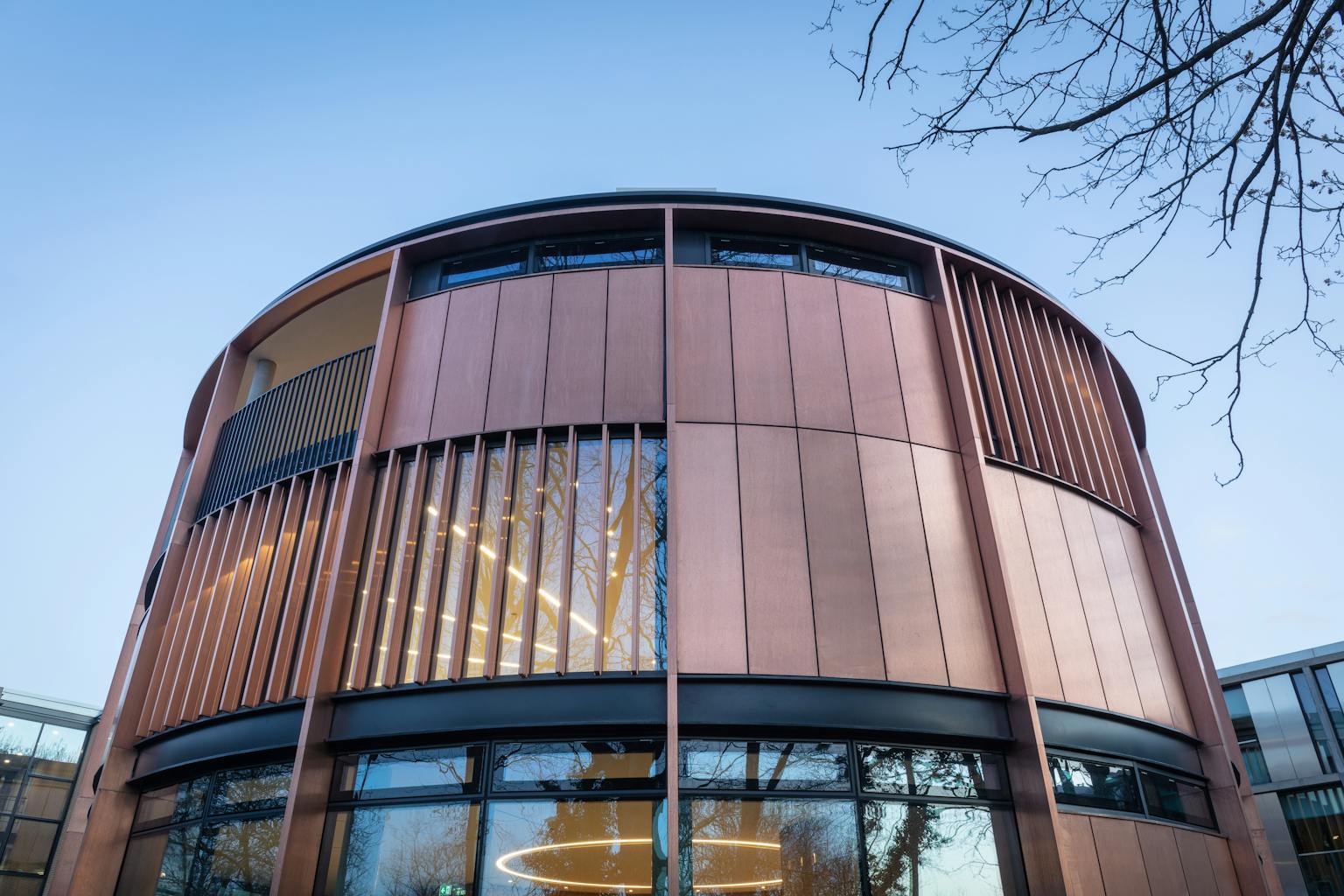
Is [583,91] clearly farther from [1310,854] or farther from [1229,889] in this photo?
Answer: [1310,854]

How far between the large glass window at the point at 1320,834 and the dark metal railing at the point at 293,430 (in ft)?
79.6

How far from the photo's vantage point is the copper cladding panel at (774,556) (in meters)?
8.12

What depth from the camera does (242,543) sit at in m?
10.8

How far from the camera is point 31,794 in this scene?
21922mm

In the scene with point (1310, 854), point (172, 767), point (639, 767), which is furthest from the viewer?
point (1310, 854)

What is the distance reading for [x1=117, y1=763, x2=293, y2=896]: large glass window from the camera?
27.5 ft

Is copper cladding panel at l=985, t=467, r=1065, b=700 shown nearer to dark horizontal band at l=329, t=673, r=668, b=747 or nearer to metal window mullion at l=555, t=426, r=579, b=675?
dark horizontal band at l=329, t=673, r=668, b=747

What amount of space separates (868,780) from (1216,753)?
548cm

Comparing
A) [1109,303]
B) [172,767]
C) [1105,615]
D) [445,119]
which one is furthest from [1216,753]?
[445,119]

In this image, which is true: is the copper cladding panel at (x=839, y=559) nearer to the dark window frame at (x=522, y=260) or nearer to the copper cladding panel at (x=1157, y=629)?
the dark window frame at (x=522, y=260)

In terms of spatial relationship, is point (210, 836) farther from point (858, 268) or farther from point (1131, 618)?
point (1131, 618)

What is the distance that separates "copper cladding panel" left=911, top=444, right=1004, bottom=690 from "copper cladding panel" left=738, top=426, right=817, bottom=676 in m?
1.55

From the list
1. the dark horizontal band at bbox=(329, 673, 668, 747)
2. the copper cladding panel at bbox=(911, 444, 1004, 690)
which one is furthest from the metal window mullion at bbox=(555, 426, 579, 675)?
the copper cladding panel at bbox=(911, 444, 1004, 690)

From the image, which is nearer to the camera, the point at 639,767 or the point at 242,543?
the point at 639,767
